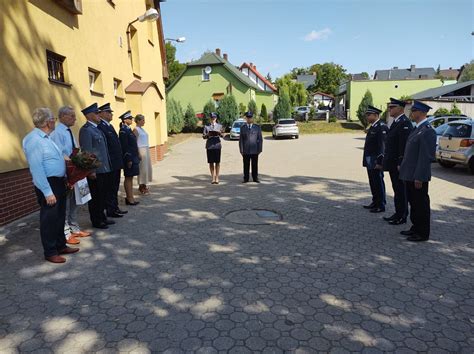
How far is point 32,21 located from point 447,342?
7907 mm

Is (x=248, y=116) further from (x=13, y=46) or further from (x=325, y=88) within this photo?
(x=325, y=88)

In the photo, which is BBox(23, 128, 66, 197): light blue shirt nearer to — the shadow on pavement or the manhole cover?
the shadow on pavement

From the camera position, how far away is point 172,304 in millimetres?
3471

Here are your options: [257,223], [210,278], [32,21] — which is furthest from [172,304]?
[32,21]

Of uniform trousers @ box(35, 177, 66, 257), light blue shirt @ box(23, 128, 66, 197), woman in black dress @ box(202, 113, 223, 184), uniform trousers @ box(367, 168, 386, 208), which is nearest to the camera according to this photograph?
light blue shirt @ box(23, 128, 66, 197)

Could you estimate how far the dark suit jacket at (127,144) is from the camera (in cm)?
700

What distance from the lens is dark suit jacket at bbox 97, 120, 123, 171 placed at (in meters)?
6.03

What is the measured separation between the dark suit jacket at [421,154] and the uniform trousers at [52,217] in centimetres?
473

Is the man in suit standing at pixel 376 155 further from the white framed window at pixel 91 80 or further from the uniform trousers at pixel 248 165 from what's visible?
the white framed window at pixel 91 80

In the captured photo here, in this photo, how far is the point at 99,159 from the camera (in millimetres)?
5574

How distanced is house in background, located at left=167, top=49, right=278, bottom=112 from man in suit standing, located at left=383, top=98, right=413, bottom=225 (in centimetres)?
3405

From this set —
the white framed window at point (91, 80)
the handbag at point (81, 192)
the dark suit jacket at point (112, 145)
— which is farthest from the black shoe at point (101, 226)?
the white framed window at point (91, 80)

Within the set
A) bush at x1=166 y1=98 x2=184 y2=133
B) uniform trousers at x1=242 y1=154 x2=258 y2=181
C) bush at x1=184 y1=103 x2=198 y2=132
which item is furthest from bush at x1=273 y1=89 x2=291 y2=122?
uniform trousers at x1=242 y1=154 x2=258 y2=181

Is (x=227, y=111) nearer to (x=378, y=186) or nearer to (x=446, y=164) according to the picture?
(x=446, y=164)
